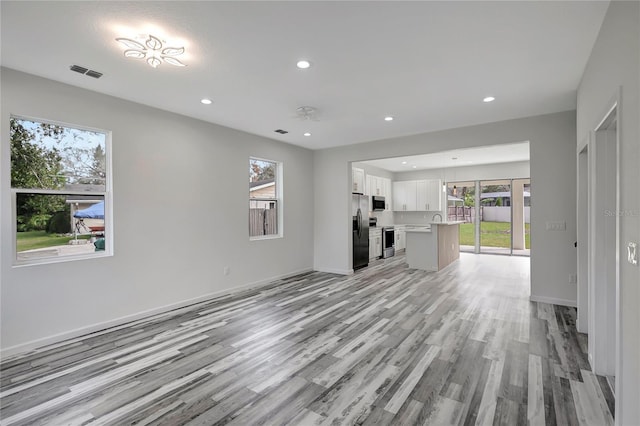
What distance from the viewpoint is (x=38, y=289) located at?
10.00 ft

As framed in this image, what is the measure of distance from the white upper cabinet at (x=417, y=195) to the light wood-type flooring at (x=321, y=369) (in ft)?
18.3

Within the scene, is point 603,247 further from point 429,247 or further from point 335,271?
point 335,271

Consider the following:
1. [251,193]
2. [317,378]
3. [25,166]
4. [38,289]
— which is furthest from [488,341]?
[25,166]

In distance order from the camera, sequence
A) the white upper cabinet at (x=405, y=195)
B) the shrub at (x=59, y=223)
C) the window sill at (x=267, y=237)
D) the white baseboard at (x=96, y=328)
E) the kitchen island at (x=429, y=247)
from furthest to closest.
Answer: the white upper cabinet at (x=405, y=195)
the kitchen island at (x=429, y=247)
the window sill at (x=267, y=237)
the shrub at (x=59, y=223)
the white baseboard at (x=96, y=328)

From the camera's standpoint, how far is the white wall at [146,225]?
298 centimetres

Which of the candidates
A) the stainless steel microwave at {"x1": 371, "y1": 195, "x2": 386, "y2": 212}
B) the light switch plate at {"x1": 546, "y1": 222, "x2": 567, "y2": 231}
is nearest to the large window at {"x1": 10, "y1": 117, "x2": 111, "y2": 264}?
the light switch plate at {"x1": 546, "y1": 222, "x2": 567, "y2": 231}

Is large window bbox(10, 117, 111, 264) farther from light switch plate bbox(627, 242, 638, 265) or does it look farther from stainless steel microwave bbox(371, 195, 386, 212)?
stainless steel microwave bbox(371, 195, 386, 212)

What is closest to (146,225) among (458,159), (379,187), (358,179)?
(358,179)

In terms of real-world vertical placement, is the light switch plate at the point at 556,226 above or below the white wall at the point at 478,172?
below

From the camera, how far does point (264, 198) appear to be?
5754 millimetres

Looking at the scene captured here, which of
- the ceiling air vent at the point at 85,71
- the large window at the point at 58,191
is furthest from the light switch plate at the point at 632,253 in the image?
the large window at the point at 58,191

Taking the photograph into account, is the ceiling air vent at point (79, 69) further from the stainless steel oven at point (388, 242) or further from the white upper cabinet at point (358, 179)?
the stainless steel oven at point (388, 242)

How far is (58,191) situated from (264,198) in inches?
121

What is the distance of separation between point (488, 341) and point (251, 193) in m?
4.25
